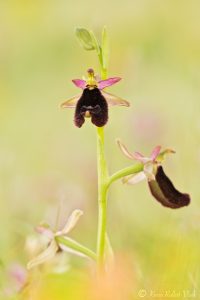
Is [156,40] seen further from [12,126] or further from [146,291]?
[146,291]

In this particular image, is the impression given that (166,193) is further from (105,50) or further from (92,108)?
(105,50)

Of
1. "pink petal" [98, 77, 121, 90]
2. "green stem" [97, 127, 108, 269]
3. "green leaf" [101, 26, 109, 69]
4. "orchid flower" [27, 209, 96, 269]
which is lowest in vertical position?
"orchid flower" [27, 209, 96, 269]

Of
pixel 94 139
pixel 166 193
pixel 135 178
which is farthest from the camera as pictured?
pixel 94 139

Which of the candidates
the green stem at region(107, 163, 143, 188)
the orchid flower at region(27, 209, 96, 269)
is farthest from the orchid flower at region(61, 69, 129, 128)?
the orchid flower at region(27, 209, 96, 269)

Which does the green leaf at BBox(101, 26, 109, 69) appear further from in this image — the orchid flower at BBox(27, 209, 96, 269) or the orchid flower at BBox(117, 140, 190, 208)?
the orchid flower at BBox(27, 209, 96, 269)

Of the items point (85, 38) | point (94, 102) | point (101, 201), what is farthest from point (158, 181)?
point (85, 38)

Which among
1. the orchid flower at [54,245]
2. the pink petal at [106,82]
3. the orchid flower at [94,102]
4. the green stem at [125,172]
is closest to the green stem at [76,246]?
the orchid flower at [54,245]
